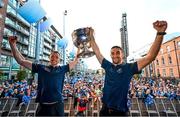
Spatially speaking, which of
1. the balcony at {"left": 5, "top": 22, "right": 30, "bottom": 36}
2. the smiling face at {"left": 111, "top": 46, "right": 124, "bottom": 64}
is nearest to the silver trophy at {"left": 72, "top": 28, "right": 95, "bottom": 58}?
the smiling face at {"left": 111, "top": 46, "right": 124, "bottom": 64}

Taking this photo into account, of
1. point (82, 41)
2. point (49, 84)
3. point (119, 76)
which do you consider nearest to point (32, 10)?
point (82, 41)

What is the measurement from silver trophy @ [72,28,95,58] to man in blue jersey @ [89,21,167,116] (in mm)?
576

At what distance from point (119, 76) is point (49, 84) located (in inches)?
37.1

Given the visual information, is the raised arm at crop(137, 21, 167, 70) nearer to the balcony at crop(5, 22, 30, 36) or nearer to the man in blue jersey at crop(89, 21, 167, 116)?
the man in blue jersey at crop(89, 21, 167, 116)

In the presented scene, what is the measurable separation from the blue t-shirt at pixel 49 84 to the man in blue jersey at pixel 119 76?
656 mm

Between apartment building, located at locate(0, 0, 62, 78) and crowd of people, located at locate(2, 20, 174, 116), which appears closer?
crowd of people, located at locate(2, 20, 174, 116)

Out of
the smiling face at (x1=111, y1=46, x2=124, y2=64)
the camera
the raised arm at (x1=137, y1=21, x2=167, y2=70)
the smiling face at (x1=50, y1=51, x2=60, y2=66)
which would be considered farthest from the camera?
the camera

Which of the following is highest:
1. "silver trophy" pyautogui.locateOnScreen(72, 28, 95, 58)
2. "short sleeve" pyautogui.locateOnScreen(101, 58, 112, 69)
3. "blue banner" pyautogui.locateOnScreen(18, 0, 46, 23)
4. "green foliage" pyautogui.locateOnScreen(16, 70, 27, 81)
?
"blue banner" pyautogui.locateOnScreen(18, 0, 46, 23)

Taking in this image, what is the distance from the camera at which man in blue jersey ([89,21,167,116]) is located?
2.29 metres

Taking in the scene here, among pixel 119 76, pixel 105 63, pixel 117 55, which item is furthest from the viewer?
pixel 105 63

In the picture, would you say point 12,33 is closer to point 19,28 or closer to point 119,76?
point 19,28

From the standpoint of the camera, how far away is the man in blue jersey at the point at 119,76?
2289 mm

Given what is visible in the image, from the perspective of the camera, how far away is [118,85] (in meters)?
2.35

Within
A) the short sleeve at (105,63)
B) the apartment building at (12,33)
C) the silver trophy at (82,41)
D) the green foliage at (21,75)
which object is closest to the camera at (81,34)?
the silver trophy at (82,41)
